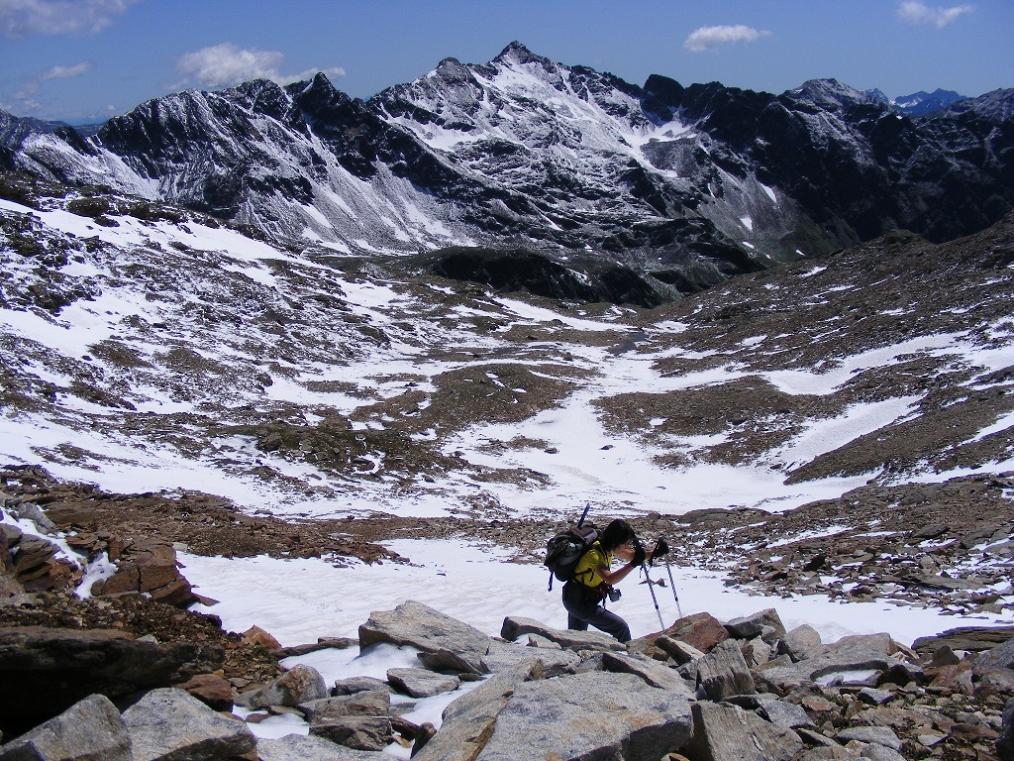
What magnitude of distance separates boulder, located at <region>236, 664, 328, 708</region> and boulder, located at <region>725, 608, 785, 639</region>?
5708 mm

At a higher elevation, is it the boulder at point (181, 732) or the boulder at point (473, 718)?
the boulder at point (181, 732)

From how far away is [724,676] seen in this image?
264 inches

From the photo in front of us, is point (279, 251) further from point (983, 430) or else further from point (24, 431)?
point (983, 430)

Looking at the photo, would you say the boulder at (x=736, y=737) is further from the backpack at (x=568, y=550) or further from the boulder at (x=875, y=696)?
the backpack at (x=568, y=550)

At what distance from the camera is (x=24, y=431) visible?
25.4 m

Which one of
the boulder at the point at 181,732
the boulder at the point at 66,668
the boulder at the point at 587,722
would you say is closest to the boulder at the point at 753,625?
the boulder at the point at 587,722

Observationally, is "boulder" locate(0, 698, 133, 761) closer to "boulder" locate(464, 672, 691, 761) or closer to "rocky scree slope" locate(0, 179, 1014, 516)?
"boulder" locate(464, 672, 691, 761)

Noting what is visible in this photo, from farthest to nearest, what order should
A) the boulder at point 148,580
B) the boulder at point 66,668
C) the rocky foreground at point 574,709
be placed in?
the boulder at point 148,580, the boulder at point 66,668, the rocky foreground at point 574,709

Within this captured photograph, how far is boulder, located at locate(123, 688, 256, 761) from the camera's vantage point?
4.97 m

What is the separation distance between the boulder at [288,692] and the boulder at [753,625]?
5708mm

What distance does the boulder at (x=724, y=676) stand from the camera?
6.65m

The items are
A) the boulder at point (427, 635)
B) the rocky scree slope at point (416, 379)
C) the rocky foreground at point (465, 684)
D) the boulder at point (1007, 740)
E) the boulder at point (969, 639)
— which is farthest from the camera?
the rocky scree slope at point (416, 379)

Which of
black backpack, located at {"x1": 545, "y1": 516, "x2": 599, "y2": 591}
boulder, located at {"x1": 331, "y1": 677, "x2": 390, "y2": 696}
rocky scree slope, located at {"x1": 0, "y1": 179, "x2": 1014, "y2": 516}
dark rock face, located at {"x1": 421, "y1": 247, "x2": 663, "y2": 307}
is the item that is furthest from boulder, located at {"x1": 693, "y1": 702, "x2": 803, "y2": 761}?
dark rock face, located at {"x1": 421, "y1": 247, "x2": 663, "y2": 307}

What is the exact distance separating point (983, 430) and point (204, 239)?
65033 millimetres
